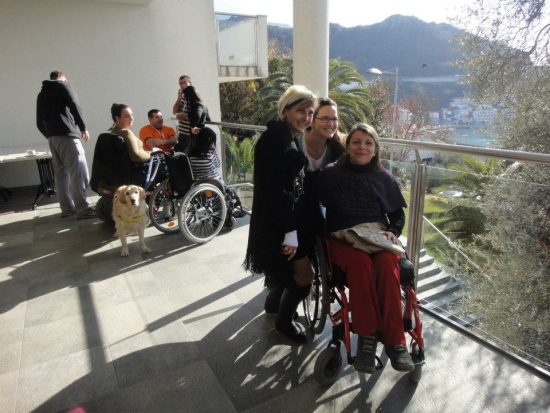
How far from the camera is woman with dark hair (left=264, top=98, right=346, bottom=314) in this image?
203 centimetres

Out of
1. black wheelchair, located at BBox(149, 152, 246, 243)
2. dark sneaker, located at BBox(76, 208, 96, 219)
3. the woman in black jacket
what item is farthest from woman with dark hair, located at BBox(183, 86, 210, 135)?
the woman in black jacket

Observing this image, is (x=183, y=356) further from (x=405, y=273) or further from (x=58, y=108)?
(x=58, y=108)

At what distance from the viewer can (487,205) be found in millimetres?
2100

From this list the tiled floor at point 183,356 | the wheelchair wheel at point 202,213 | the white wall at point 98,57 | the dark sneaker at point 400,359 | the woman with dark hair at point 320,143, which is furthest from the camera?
the white wall at point 98,57

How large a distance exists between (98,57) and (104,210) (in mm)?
3468

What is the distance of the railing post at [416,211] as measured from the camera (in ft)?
7.82

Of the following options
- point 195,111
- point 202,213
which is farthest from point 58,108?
point 202,213

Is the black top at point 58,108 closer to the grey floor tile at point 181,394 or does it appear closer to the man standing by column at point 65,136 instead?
the man standing by column at point 65,136

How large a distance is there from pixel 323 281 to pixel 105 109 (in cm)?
611

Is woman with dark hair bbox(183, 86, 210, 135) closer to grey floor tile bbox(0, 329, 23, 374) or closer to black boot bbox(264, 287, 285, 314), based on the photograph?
black boot bbox(264, 287, 285, 314)

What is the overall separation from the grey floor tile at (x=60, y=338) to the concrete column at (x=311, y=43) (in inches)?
104

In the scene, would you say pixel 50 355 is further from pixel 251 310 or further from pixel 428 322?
pixel 428 322

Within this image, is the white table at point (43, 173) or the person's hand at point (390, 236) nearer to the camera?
the person's hand at point (390, 236)

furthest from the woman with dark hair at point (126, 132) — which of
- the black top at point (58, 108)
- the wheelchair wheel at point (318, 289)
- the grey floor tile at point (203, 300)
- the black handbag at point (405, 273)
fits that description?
the black handbag at point (405, 273)
